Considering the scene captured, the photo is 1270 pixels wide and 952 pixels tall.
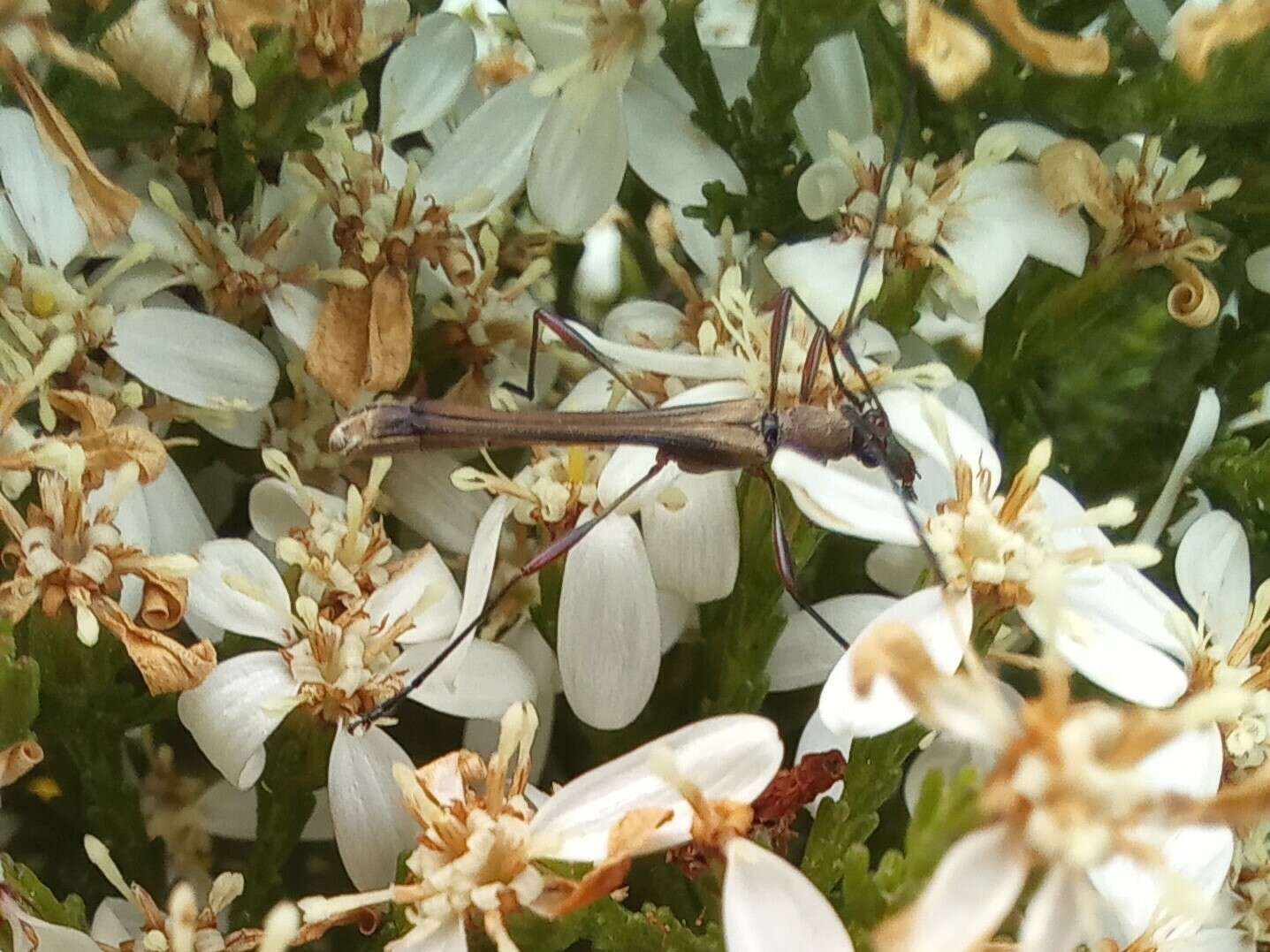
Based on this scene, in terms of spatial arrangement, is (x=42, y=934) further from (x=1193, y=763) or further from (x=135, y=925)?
(x=1193, y=763)

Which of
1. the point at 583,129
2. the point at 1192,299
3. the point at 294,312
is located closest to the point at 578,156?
the point at 583,129

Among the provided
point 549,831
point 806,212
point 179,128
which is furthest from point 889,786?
point 179,128

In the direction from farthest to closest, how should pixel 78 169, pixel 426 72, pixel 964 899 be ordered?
pixel 426 72 < pixel 78 169 < pixel 964 899

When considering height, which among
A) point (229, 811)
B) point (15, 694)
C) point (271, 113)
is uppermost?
point (271, 113)

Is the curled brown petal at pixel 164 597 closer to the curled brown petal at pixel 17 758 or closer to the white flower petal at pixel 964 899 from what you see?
the curled brown petal at pixel 17 758

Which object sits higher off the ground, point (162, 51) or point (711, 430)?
point (162, 51)

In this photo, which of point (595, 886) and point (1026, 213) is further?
point (1026, 213)

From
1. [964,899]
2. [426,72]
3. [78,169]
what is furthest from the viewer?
[426,72]
